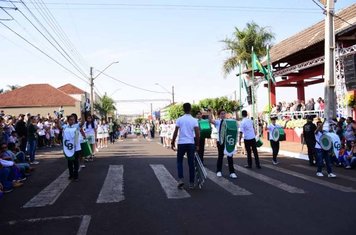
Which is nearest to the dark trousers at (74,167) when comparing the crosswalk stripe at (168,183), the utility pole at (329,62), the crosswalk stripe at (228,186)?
the crosswalk stripe at (168,183)

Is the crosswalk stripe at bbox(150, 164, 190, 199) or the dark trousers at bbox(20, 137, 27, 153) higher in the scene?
the dark trousers at bbox(20, 137, 27, 153)

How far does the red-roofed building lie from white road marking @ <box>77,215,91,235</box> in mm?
56915

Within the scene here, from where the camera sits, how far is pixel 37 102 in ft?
205

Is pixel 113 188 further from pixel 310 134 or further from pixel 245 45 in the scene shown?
pixel 245 45

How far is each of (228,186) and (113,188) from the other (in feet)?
8.51

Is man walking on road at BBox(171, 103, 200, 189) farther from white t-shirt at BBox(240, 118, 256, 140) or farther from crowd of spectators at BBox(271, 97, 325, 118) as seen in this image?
crowd of spectators at BBox(271, 97, 325, 118)

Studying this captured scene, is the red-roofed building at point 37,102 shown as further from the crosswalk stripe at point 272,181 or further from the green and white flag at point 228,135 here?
the green and white flag at point 228,135

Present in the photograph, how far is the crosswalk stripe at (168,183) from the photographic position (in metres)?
8.49

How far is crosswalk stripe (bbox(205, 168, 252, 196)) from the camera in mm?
8633

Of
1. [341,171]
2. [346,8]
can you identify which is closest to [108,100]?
[346,8]

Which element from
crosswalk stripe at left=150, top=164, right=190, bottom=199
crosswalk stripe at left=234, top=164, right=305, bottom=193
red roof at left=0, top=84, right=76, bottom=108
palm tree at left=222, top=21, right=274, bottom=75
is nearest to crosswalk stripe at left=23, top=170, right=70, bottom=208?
crosswalk stripe at left=150, top=164, right=190, bottom=199

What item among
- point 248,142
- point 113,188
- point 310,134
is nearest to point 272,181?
point 248,142

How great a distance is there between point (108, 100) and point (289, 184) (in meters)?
80.1

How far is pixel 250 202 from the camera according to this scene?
7.65 metres
